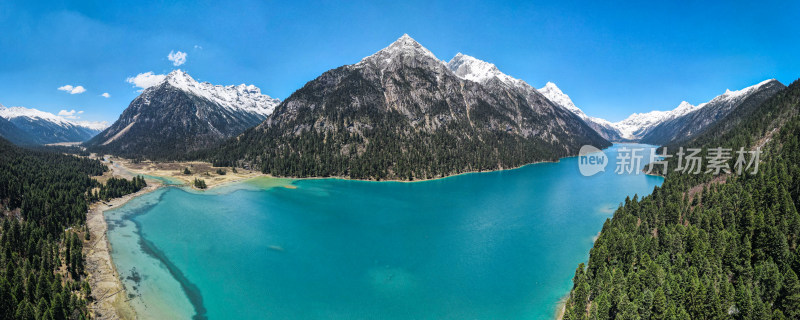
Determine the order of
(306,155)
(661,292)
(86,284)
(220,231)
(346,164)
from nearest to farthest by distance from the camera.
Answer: (661,292)
(86,284)
(220,231)
(346,164)
(306,155)

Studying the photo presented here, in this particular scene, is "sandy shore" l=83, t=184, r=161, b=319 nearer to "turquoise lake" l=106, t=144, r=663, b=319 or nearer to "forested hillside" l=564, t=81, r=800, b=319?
"turquoise lake" l=106, t=144, r=663, b=319

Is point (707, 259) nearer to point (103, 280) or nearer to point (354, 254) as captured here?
point (354, 254)

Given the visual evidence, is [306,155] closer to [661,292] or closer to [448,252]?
[448,252]

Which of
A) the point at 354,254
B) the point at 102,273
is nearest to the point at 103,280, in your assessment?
the point at 102,273

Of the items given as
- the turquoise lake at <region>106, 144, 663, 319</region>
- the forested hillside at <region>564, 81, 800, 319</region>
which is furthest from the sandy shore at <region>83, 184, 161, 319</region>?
the forested hillside at <region>564, 81, 800, 319</region>

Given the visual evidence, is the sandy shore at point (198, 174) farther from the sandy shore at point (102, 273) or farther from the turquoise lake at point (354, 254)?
the sandy shore at point (102, 273)

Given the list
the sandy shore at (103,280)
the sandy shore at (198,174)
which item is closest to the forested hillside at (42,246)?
the sandy shore at (103,280)

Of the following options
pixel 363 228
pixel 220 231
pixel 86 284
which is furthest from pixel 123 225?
pixel 363 228
